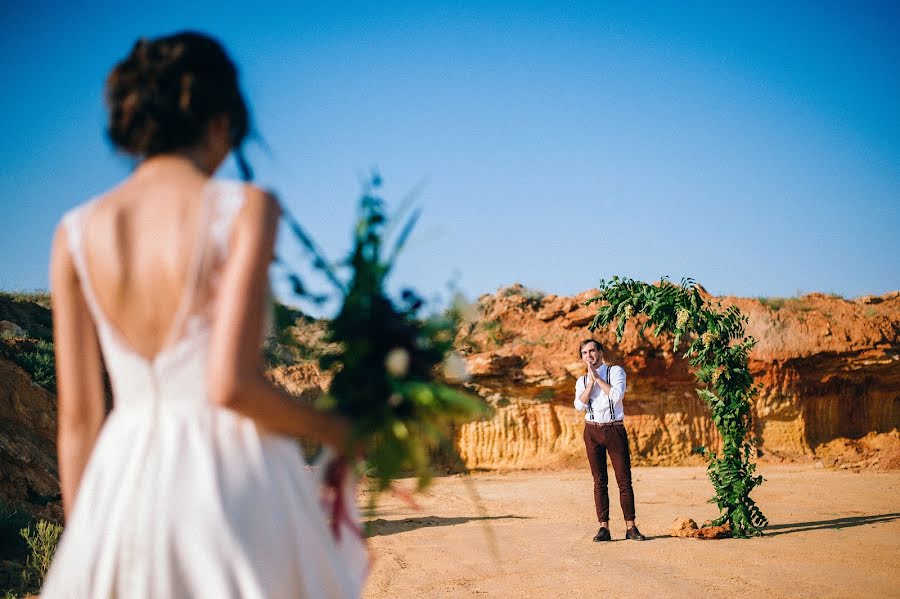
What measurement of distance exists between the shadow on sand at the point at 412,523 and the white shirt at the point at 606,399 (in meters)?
2.54

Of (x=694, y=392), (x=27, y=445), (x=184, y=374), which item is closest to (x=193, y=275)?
(x=184, y=374)

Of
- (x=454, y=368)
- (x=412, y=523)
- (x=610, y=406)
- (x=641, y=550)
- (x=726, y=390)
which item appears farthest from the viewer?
(x=412, y=523)

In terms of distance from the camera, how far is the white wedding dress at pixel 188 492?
5.16 ft

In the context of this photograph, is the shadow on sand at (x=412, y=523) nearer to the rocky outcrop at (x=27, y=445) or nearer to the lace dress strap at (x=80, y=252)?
the rocky outcrop at (x=27, y=445)

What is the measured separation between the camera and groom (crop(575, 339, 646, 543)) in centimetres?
894

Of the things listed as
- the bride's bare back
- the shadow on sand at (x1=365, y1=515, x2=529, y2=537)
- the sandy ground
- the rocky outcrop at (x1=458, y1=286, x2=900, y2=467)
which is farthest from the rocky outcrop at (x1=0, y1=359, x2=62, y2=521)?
the rocky outcrop at (x1=458, y1=286, x2=900, y2=467)

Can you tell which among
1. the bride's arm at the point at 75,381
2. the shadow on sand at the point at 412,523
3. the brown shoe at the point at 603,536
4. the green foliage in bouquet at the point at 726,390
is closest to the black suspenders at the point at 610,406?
the green foliage in bouquet at the point at 726,390

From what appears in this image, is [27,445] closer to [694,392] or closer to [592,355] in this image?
[592,355]

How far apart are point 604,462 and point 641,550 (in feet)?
3.65

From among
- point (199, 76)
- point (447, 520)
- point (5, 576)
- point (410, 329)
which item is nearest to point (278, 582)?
point (410, 329)

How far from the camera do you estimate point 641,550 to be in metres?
8.42

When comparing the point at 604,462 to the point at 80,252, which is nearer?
the point at 80,252

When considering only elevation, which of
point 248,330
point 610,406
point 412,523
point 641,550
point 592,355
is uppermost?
point 592,355

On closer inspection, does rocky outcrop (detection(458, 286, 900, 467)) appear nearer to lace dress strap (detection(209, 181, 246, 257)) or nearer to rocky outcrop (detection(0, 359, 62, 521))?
rocky outcrop (detection(0, 359, 62, 521))
